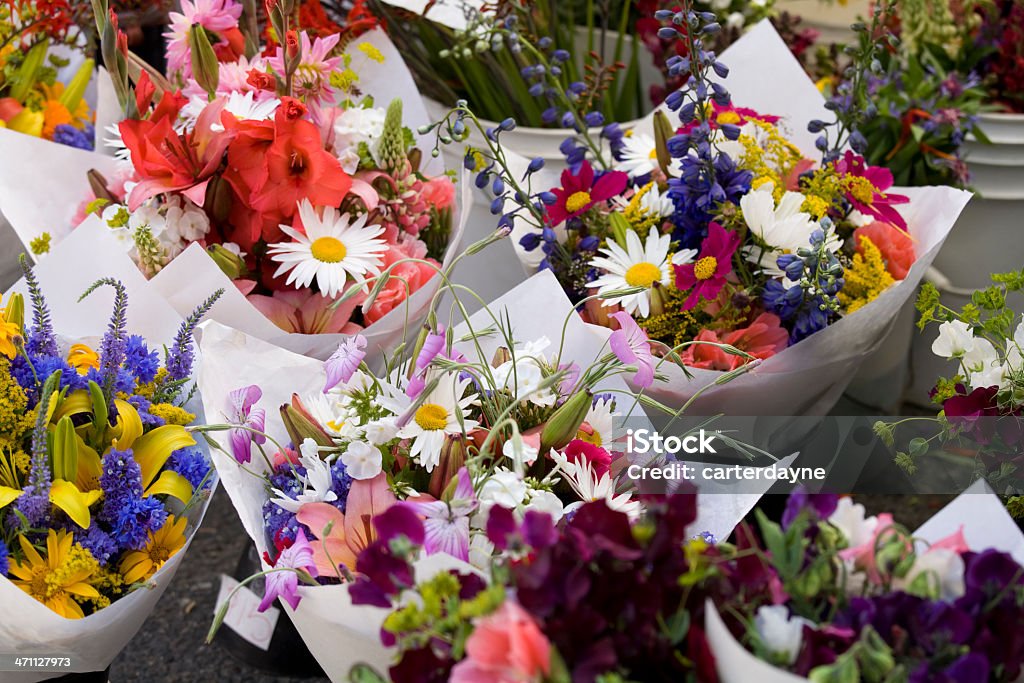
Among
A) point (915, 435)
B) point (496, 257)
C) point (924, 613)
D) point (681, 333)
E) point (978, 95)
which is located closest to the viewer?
point (924, 613)

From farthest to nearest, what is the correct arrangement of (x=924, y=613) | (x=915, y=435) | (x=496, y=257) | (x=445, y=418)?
1. (x=496, y=257)
2. (x=915, y=435)
3. (x=445, y=418)
4. (x=924, y=613)

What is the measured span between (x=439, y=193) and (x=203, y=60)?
1.09 ft

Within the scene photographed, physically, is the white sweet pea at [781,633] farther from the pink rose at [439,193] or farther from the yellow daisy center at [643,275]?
the pink rose at [439,193]

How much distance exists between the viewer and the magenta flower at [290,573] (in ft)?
2.68

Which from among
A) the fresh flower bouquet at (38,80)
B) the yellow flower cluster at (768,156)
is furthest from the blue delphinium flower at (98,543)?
the yellow flower cluster at (768,156)

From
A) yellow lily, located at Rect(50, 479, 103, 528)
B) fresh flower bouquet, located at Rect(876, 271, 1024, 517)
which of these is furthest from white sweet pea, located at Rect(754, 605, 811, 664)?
yellow lily, located at Rect(50, 479, 103, 528)

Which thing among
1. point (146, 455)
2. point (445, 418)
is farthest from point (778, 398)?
point (146, 455)

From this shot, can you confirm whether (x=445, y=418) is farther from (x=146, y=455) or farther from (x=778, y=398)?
(x=778, y=398)

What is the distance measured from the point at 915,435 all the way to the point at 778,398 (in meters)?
0.20

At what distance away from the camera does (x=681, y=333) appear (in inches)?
49.9

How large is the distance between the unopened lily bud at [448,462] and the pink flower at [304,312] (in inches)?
14.5

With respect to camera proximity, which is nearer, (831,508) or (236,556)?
(831,508)

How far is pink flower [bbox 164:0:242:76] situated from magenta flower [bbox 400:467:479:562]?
2.51ft

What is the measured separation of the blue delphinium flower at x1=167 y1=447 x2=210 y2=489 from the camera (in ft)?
3.36
